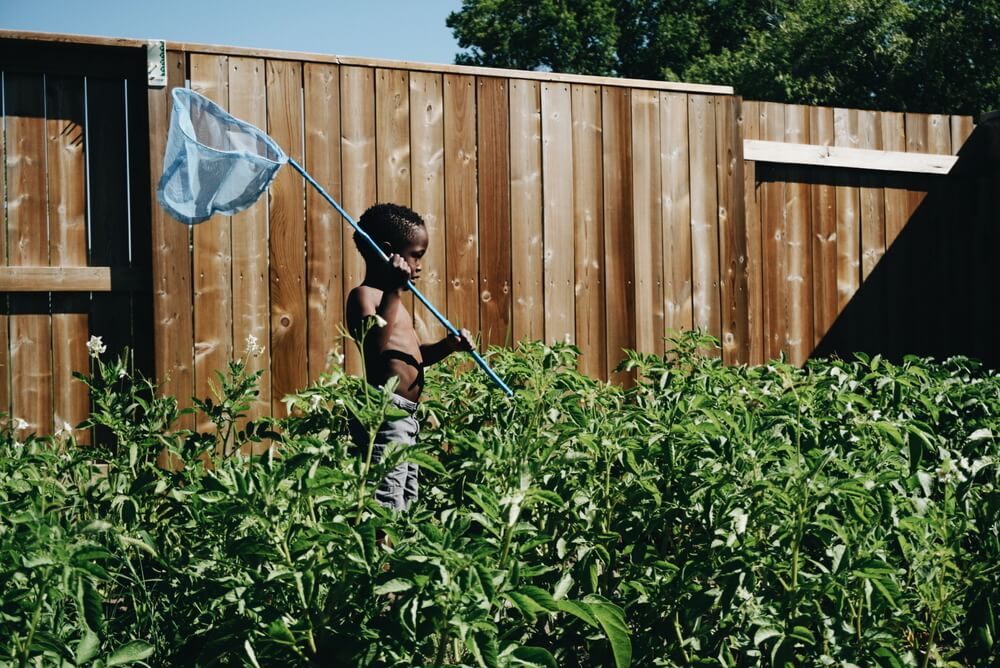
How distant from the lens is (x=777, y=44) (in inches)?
834

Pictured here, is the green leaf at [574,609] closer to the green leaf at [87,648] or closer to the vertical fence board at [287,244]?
the green leaf at [87,648]

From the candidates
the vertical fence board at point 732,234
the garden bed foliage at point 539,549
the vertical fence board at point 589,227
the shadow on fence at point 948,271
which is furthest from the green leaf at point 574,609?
the shadow on fence at point 948,271

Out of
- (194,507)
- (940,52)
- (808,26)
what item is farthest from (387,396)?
(808,26)

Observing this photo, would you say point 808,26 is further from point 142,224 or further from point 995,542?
point 995,542

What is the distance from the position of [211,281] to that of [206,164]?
47.2 inches

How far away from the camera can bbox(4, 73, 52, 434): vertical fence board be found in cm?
424

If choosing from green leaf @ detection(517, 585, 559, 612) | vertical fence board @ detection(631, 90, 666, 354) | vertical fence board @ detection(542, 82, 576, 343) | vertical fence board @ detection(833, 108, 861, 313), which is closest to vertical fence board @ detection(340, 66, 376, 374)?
vertical fence board @ detection(542, 82, 576, 343)

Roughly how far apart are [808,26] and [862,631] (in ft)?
69.1

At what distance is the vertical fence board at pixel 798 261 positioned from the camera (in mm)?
5965

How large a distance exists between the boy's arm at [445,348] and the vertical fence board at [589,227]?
1497 mm

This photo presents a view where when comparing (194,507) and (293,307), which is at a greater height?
(293,307)

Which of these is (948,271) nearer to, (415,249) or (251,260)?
(415,249)

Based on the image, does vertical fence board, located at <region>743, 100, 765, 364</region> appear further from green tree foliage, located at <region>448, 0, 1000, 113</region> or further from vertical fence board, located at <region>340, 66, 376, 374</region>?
green tree foliage, located at <region>448, 0, 1000, 113</region>

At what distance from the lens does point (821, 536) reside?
1.86 m
